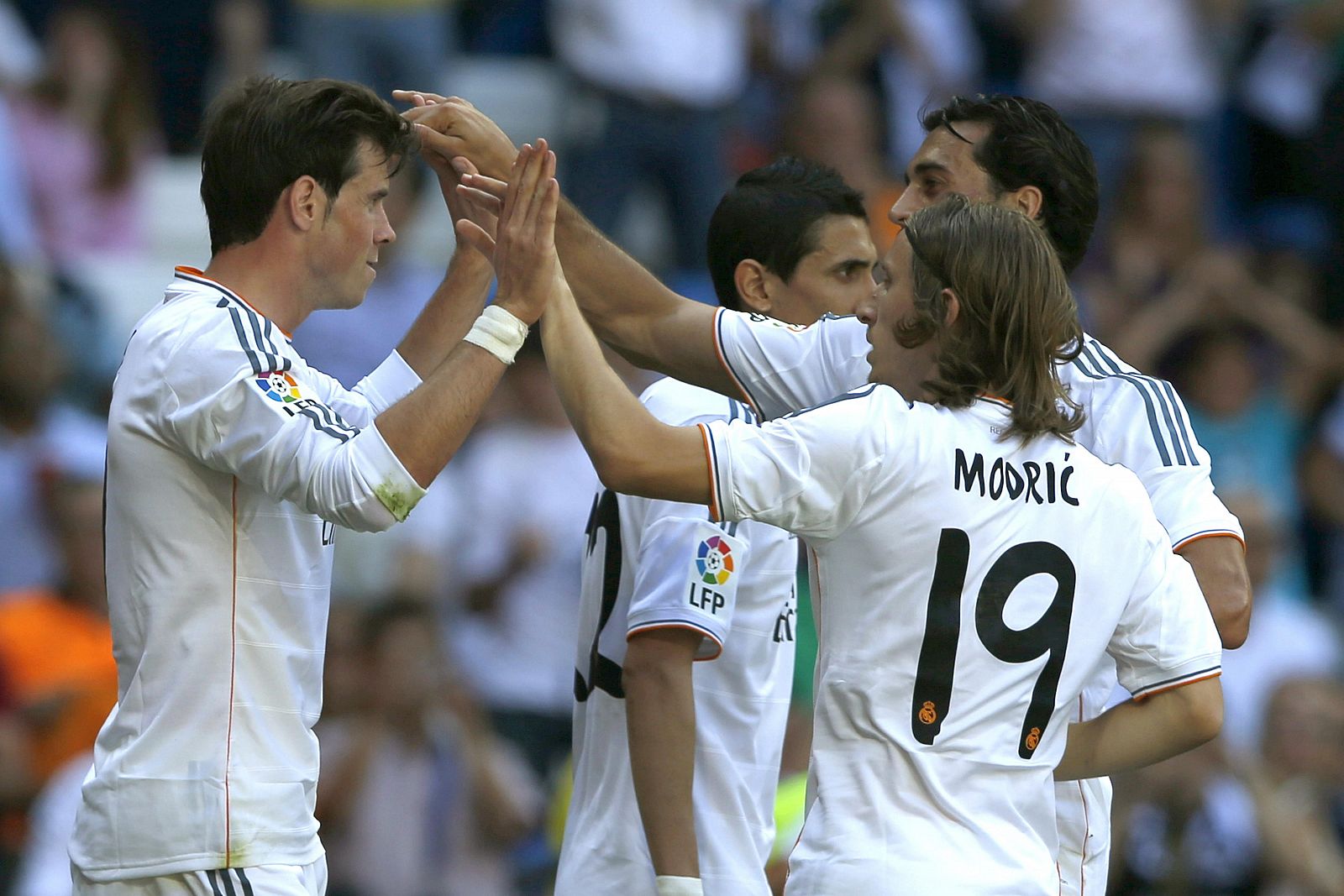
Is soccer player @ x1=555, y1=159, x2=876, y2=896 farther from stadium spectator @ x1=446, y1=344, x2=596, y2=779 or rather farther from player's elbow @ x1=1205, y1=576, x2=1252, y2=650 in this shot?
stadium spectator @ x1=446, y1=344, x2=596, y2=779

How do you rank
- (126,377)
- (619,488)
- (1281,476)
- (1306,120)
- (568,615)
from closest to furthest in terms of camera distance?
(619,488) → (126,377) → (568,615) → (1281,476) → (1306,120)

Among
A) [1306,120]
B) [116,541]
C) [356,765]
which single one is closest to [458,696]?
[356,765]

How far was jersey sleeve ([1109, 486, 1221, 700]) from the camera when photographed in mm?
3623

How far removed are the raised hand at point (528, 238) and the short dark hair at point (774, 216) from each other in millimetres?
1258

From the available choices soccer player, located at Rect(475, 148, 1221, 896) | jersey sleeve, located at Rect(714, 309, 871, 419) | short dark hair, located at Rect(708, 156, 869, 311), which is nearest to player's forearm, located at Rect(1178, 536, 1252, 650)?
soccer player, located at Rect(475, 148, 1221, 896)

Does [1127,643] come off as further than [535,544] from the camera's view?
No

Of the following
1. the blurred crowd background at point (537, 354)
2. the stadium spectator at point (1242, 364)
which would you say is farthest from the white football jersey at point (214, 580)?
the stadium spectator at point (1242, 364)

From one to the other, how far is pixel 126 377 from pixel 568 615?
4.82 metres

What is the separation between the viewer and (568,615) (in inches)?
333

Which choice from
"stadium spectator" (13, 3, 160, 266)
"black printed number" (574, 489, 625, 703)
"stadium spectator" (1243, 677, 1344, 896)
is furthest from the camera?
"stadium spectator" (13, 3, 160, 266)

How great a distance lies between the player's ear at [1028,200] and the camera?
422 centimetres

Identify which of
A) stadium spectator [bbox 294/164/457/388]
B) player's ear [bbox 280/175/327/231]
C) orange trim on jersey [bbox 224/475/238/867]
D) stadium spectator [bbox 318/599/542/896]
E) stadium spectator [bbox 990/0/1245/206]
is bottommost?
stadium spectator [bbox 318/599/542/896]

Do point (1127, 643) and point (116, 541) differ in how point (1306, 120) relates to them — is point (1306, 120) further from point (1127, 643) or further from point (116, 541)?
point (116, 541)

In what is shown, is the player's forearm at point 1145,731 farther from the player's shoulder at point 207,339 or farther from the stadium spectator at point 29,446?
the stadium spectator at point 29,446
